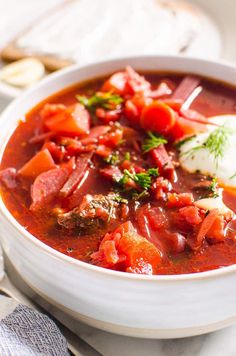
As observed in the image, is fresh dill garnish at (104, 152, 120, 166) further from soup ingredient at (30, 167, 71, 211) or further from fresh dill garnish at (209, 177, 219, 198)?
fresh dill garnish at (209, 177, 219, 198)

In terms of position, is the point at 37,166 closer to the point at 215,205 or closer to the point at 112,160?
the point at 112,160

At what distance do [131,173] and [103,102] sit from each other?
647 millimetres

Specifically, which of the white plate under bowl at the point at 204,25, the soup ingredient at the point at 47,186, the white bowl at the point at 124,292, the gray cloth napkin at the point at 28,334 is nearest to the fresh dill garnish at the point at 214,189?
the white bowl at the point at 124,292

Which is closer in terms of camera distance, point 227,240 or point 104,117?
point 227,240

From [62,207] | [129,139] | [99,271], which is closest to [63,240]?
[62,207]

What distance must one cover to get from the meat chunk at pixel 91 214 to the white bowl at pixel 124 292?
25 centimetres

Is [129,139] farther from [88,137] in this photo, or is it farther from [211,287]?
[211,287]

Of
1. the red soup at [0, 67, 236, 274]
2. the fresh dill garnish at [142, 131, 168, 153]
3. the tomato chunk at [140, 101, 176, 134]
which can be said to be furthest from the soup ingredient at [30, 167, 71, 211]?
the tomato chunk at [140, 101, 176, 134]

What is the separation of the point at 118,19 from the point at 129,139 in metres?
2.08

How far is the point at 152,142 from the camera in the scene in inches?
117

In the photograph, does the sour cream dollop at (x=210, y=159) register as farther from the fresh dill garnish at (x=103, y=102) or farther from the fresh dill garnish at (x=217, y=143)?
the fresh dill garnish at (x=103, y=102)

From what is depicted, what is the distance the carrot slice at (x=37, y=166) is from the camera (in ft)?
9.47

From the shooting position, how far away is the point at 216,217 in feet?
8.17

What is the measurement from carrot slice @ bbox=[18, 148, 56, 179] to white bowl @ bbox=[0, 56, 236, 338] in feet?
1.20
